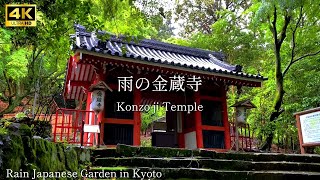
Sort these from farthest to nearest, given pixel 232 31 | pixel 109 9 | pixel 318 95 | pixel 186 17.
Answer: pixel 186 17
pixel 232 31
pixel 318 95
pixel 109 9

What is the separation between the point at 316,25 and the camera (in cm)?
1371

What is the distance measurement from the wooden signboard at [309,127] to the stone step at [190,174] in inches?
92.7

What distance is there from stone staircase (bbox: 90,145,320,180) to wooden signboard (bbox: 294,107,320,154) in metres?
0.85

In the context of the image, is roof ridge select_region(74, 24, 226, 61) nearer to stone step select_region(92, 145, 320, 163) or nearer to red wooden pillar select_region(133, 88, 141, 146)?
red wooden pillar select_region(133, 88, 141, 146)

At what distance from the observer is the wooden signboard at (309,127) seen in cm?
786

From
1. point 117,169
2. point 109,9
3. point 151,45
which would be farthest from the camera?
point 151,45

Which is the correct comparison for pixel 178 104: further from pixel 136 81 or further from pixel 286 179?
pixel 286 179

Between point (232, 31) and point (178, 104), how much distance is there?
28.8ft

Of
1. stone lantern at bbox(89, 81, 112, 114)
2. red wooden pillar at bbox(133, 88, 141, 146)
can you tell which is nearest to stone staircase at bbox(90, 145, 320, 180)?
stone lantern at bbox(89, 81, 112, 114)

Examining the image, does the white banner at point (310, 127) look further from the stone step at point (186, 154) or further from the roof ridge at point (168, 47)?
the roof ridge at point (168, 47)

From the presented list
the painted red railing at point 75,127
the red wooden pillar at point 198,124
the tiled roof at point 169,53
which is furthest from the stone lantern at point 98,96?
the red wooden pillar at point 198,124

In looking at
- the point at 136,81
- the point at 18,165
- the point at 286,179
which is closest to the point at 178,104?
the point at 136,81

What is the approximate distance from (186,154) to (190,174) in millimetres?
1239

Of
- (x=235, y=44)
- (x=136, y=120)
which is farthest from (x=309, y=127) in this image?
(x=235, y=44)
